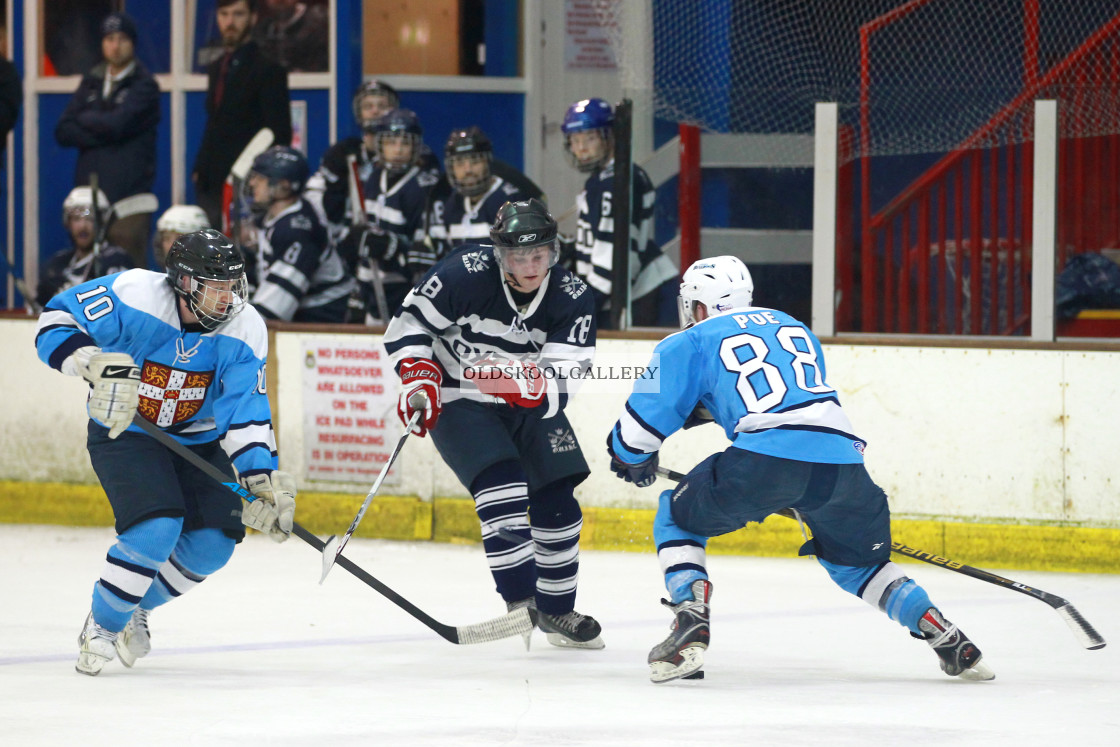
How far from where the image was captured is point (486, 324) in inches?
173

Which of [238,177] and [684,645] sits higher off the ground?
[238,177]

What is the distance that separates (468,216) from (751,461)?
2696mm

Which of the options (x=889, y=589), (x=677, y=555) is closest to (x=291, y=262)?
(x=677, y=555)

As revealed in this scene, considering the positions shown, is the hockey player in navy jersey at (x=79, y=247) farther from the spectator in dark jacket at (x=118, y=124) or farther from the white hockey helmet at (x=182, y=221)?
the white hockey helmet at (x=182, y=221)

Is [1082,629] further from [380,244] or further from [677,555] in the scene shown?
[380,244]

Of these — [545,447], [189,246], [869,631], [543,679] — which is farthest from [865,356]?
[189,246]

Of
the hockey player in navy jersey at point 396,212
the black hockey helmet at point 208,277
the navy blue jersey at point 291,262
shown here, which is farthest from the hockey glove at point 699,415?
the navy blue jersey at point 291,262

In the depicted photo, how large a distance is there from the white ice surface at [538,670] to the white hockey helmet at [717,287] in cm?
89

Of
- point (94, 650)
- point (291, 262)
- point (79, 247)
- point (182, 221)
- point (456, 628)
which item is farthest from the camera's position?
point (79, 247)

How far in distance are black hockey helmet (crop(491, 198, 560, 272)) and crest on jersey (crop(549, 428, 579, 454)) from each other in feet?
1.56

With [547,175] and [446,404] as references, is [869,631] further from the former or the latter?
[547,175]

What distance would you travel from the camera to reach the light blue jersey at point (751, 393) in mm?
3848

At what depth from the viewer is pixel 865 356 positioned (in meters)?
5.79

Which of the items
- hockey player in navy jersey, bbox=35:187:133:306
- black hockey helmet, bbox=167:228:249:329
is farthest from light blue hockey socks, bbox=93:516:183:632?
hockey player in navy jersey, bbox=35:187:133:306
